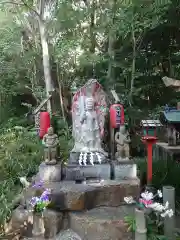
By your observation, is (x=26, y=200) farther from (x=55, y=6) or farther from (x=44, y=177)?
(x=55, y=6)

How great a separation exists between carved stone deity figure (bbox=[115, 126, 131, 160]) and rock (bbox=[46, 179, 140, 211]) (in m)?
0.62

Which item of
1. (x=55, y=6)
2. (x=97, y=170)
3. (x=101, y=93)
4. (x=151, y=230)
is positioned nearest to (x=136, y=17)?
(x=55, y=6)

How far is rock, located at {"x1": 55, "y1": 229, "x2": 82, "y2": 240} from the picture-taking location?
4.32 meters

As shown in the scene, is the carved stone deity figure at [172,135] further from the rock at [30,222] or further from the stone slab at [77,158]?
the rock at [30,222]

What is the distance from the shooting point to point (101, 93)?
6035 millimetres

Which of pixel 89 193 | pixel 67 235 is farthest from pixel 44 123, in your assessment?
pixel 67 235

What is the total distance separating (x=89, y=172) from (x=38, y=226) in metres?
1.56

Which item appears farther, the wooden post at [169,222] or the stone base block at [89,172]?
the stone base block at [89,172]

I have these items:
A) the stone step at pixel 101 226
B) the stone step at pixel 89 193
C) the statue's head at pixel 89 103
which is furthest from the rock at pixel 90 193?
the statue's head at pixel 89 103

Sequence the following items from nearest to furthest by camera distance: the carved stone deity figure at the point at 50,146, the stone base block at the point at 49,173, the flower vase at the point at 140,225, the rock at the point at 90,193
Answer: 1. the flower vase at the point at 140,225
2. the rock at the point at 90,193
3. the stone base block at the point at 49,173
4. the carved stone deity figure at the point at 50,146

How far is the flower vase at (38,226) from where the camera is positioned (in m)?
4.24

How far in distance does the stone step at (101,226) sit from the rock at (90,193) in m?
0.27

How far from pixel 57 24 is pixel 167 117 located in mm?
6766

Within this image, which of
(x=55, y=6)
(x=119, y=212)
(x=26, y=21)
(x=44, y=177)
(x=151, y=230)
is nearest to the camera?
(x=151, y=230)
